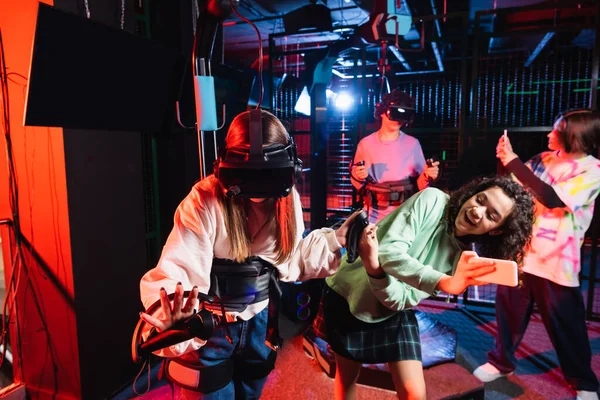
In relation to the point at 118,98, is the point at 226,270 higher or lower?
lower

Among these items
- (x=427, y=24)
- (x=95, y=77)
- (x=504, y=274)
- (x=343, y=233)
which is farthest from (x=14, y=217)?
(x=427, y=24)

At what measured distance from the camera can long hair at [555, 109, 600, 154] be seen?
9.24 feet

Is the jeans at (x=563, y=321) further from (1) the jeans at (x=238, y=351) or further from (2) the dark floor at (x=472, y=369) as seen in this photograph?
(1) the jeans at (x=238, y=351)

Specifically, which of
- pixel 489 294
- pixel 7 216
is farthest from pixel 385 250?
pixel 489 294

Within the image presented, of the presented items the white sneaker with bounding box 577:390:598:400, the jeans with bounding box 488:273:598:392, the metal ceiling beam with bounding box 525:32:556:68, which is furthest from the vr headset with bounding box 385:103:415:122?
the metal ceiling beam with bounding box 525:32:556:68

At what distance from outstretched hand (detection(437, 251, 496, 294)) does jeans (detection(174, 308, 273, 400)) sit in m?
0.71

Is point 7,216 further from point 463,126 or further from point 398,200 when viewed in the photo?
point 463,126

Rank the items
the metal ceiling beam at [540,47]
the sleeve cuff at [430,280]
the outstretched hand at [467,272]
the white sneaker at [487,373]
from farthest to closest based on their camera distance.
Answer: the metal ceiling beam at [540,47], the white sneaker at [487,373], the sleeve cuff at [430,280], the outstretched hand at [467,272]

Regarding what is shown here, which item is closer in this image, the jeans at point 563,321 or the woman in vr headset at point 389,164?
the jeans at point 563,321

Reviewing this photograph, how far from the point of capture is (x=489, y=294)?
5.05 metres

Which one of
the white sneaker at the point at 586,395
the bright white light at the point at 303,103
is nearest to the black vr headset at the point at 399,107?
the bright white light at the point at 303,103

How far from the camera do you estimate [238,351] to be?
1582mm

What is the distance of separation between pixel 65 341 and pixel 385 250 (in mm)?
2182

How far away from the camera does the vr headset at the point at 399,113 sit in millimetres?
3744
